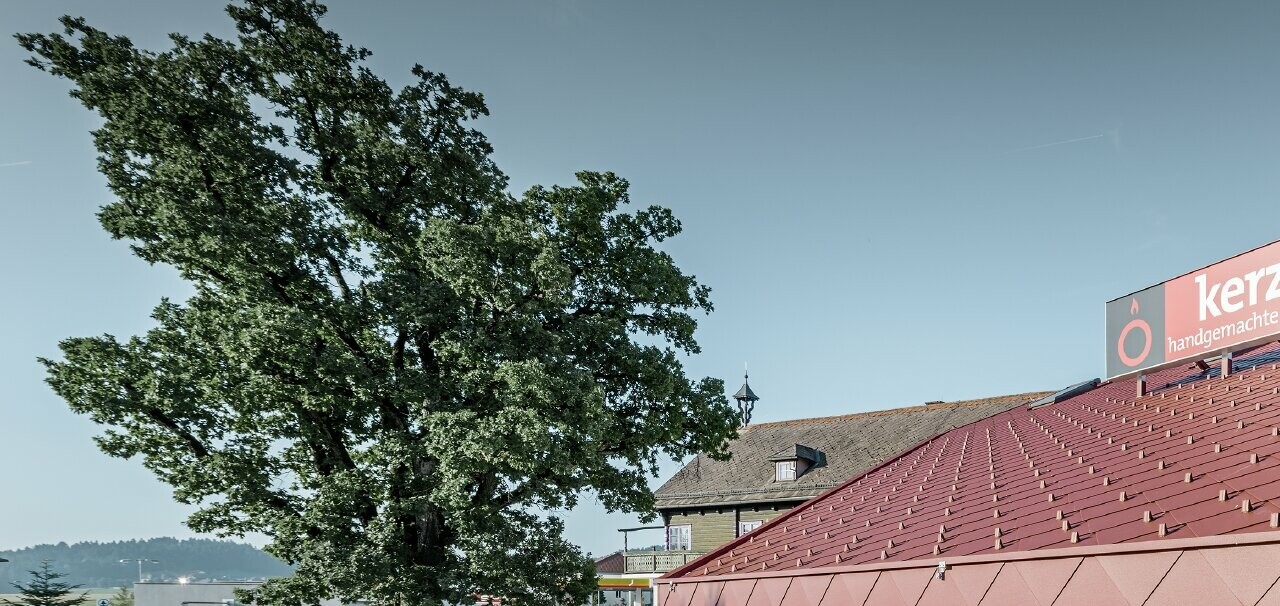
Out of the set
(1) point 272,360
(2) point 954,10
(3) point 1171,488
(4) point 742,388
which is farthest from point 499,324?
(4) point 742,388

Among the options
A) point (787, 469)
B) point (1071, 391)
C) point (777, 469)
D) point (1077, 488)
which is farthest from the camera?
point (777, 469)

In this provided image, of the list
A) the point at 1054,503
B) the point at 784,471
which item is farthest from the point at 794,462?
the point at 1054,503

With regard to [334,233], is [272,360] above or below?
below

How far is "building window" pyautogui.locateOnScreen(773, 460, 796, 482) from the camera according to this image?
3519 cm

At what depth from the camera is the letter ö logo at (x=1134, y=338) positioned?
510 inches

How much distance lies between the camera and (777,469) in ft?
117

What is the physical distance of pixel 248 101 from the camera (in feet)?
61.8

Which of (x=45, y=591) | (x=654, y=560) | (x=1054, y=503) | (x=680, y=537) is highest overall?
(x=1054, y=503)

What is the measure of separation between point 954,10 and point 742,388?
2846cm

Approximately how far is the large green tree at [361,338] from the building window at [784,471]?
16.3 meters

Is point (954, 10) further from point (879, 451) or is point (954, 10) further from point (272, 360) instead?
point (879, 451)

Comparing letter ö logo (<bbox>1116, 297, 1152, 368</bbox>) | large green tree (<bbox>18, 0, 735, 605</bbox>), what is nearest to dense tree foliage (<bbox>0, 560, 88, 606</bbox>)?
large green tree (<bbox>18, 0, 735, 605</bbox>)

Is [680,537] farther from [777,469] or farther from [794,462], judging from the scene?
[794,462]

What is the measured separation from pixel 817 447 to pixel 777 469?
2.55m
